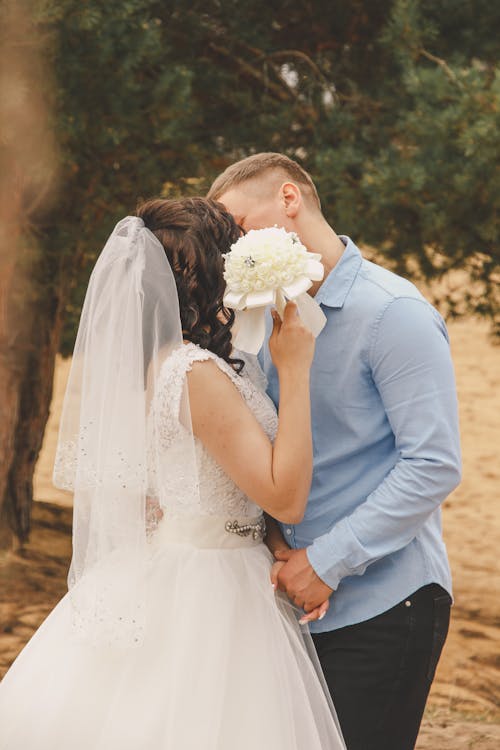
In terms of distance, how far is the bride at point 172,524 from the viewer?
7.30ft

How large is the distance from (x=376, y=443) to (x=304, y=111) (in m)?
3.47

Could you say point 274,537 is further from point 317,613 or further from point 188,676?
point 188,676

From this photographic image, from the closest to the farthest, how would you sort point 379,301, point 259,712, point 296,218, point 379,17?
1. point 259,712
2. point 379,301
3. point 296,218
4. point 379,17

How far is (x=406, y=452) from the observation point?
2.32 metres

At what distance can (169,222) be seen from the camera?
243 cm

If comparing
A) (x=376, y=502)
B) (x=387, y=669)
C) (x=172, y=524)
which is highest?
(x=376, y=502)

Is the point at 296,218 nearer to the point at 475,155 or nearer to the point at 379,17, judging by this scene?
the point at 475,155

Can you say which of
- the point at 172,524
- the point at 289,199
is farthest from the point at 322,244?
the point at 172,524

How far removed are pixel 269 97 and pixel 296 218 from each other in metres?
3.13

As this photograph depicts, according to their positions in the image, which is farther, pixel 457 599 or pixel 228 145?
pixel 457 599

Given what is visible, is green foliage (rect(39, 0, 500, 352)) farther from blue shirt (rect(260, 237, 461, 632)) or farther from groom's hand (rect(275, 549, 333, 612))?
groom's hand (rect(275, 549, 333, 612))

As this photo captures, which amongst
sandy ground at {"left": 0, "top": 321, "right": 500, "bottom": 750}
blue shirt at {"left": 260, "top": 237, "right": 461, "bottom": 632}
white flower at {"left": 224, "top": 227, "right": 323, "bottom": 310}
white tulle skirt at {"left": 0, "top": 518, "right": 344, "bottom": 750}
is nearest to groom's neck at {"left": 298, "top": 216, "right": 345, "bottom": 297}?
blue shirt at {"left": 260, "top": 237, "right": 461, "bottom": 632}

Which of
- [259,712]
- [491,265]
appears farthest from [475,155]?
[259,712]

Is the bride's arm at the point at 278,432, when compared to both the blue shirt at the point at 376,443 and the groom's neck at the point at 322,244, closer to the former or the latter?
the blue shirt at the point at 376,443
